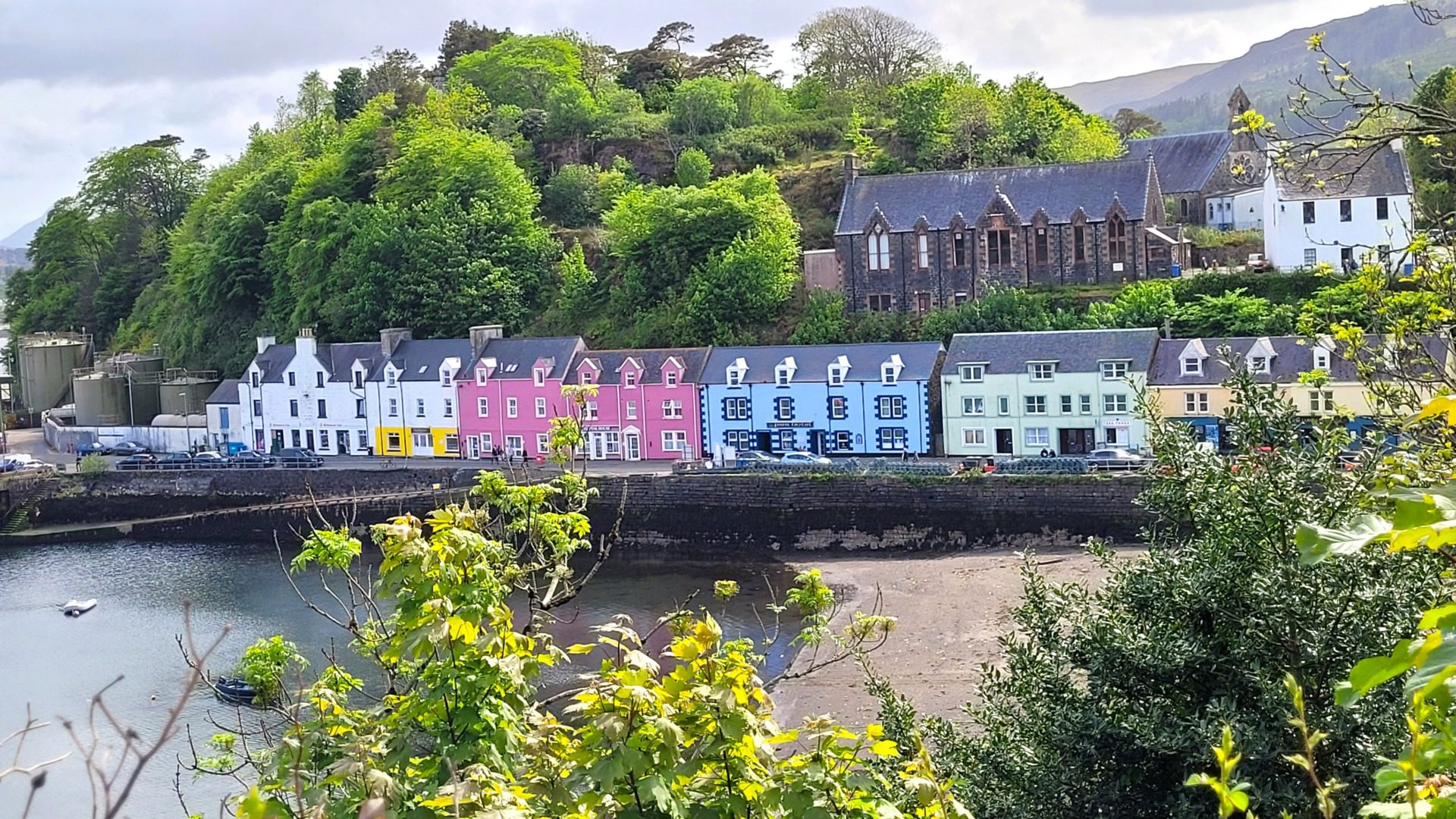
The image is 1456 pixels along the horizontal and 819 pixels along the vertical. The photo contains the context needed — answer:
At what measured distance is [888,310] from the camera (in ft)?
162

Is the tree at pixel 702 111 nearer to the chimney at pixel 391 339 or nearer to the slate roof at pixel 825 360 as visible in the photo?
the chimney at pixel 391 339

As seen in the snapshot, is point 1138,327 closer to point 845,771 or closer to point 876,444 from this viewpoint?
point 876,444

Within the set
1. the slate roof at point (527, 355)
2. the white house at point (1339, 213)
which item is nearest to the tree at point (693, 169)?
the slate roof at point (527, 355)

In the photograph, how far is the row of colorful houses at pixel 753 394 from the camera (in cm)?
3866

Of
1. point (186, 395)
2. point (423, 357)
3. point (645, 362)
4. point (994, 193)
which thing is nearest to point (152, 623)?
point (645, 362)

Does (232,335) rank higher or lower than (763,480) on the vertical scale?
higher

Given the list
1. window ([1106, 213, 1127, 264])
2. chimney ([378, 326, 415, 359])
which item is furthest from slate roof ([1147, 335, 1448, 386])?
chimney ([378, 326, 415, 359])

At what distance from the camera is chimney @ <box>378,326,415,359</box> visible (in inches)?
1989

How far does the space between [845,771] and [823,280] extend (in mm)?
46989

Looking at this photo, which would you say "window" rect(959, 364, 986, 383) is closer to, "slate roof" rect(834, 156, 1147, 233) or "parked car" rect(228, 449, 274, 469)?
"slate roof" rect(834, 156, 1147, 233)

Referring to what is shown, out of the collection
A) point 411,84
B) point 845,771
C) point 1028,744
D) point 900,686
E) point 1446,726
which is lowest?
point 900,686

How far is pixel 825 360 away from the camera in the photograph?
4244 cm

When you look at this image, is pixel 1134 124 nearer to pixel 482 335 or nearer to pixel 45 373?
pixel 482 335

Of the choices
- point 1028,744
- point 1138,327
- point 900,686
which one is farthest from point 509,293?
point 1028,744
